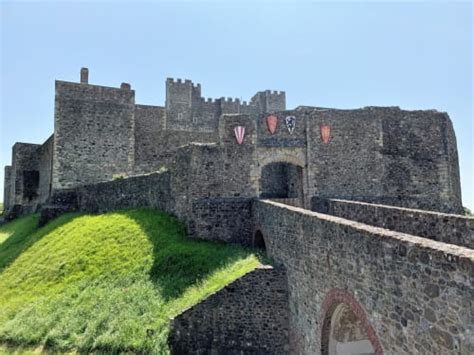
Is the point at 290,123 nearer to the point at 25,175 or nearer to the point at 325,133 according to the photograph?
the point at 325,133

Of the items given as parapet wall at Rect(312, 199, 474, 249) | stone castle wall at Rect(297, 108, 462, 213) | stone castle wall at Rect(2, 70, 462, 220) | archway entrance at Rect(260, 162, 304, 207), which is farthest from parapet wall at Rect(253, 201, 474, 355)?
archway entrance at Rect(260, 162, 304, 207)

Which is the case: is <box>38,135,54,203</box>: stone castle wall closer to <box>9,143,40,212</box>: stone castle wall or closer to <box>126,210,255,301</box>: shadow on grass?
<box>9,143,40,212</box>: stone castle wall

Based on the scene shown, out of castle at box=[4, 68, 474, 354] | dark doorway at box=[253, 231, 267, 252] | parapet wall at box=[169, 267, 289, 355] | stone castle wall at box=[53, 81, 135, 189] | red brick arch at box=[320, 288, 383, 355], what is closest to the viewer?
castle at box=[4, 68, 474, 354]

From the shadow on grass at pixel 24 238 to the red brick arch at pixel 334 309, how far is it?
46.2ft

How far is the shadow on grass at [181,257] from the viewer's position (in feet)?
35.8

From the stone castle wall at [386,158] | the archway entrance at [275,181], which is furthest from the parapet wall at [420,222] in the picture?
the archway entrance at [275,181]

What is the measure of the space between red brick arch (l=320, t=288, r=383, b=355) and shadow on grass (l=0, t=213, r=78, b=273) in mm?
14095

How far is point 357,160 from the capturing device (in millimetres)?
17141

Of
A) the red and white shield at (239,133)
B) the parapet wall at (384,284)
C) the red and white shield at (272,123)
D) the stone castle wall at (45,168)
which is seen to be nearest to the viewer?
the parapet wall at (384,284)

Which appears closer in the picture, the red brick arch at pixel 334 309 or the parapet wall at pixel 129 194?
the red brick arch at pixel 334 309

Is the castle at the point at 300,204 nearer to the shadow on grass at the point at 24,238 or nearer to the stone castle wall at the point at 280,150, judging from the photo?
the stone castle wall at the point at 280,150

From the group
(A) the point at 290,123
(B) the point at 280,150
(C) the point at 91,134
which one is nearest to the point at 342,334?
(B) the point at 280,150

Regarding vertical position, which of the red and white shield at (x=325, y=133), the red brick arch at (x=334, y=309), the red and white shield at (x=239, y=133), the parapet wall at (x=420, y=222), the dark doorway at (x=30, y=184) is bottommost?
the red brick arch at (x=334, y=309)

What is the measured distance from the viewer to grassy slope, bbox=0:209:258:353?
9648mm
